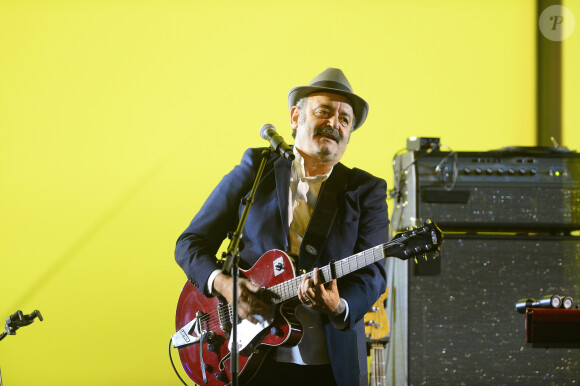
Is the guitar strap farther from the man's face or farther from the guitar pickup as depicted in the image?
the guitar pickup

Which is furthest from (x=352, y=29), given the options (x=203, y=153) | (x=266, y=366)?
(x=266, y=366)

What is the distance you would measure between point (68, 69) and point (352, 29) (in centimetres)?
177

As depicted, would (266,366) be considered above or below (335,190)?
below

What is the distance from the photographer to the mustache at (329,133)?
2.70 m

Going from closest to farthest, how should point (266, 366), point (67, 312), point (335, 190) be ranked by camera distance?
point (266, 366), point (335, 190), point (67, 312)

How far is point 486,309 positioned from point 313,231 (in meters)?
1.33

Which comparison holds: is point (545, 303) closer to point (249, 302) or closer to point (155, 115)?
point (249, 302)

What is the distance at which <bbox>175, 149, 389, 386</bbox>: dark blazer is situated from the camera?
2.45m

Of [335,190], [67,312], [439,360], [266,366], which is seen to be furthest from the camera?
[67,312]

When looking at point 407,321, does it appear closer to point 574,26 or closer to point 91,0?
point 574,26

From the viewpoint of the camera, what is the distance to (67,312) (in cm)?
398

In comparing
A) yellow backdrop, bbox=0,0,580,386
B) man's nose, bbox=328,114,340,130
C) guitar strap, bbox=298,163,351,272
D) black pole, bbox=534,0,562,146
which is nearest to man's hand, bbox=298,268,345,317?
guitar strap, bbox=298,163,351,272

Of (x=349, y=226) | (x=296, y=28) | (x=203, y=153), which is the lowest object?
(x=349, y=226)

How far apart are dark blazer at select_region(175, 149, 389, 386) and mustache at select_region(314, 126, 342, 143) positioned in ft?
0.50
